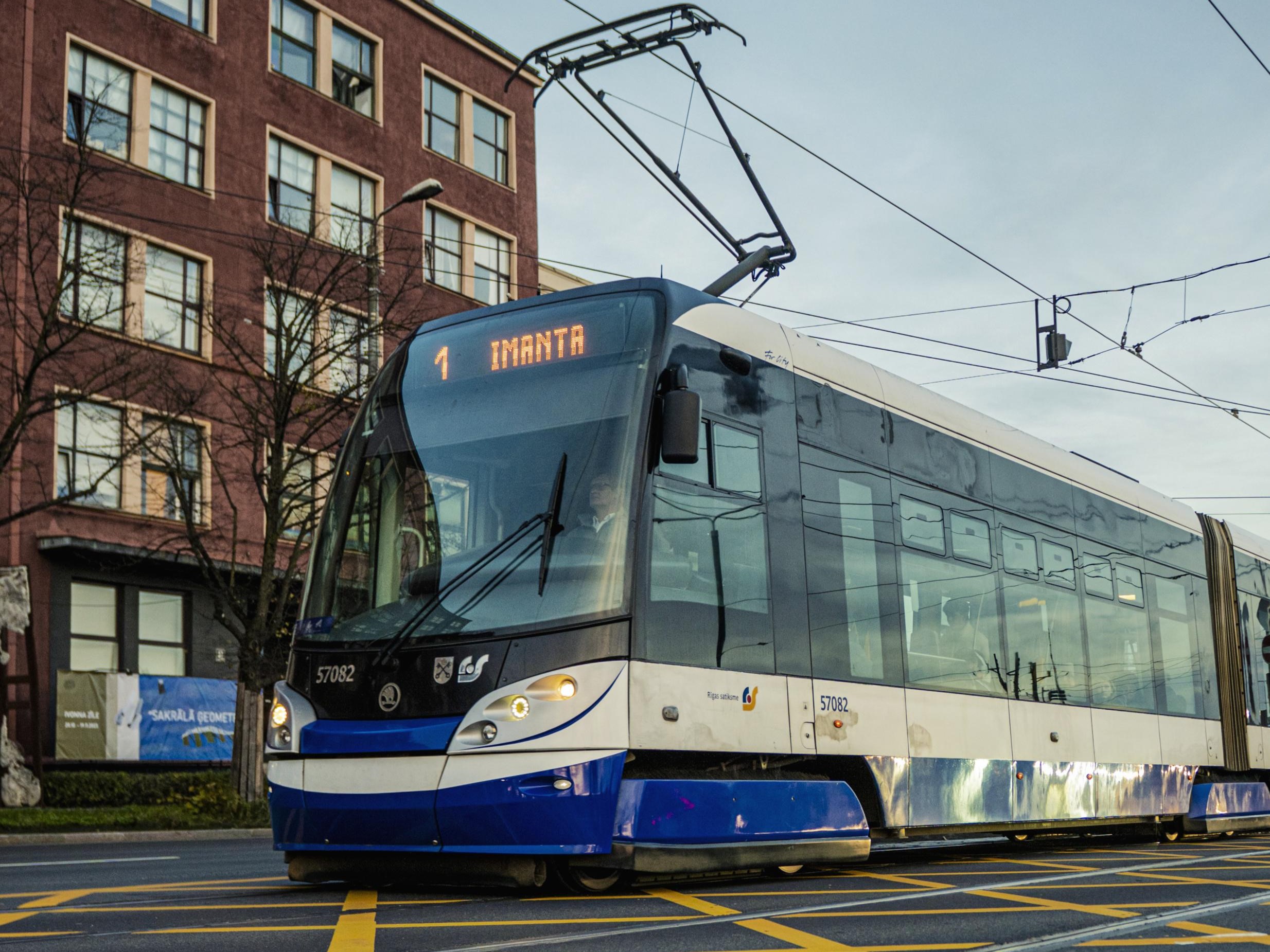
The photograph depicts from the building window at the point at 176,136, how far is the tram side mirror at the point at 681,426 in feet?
79.1

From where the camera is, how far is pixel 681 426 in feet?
26.1

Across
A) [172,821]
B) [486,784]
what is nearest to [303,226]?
[172,821]

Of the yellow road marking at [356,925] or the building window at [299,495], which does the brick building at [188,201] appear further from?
the yellow road marking at [356,925]

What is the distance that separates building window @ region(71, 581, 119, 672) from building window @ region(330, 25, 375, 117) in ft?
41.9

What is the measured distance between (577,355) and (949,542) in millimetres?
3946

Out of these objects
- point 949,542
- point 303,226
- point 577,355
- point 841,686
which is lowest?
point 841,686

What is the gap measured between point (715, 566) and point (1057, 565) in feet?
17.5

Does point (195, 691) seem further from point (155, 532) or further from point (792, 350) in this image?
point (792, 350)

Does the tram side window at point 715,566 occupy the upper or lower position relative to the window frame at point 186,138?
lower

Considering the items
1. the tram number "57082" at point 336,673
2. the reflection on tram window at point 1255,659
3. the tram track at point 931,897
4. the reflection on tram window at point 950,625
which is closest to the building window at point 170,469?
the reflection on tram window at point 950,625

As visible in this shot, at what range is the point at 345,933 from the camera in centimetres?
607

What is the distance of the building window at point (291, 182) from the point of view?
105ft

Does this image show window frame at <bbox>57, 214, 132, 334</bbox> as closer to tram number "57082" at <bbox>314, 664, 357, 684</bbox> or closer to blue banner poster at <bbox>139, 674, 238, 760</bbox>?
blue banner poster at <bbox>139, 674, 238, 760</bbox>

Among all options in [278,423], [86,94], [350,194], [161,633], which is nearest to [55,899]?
[278,423]
